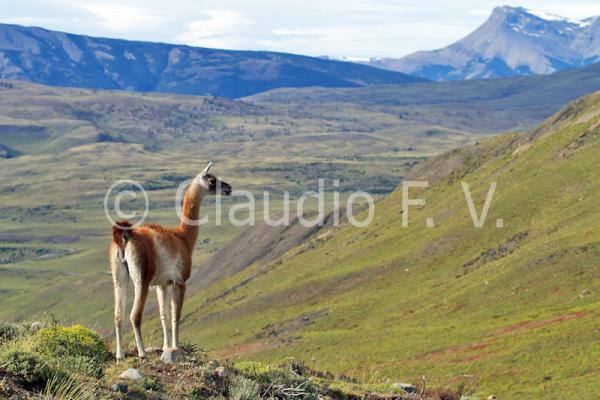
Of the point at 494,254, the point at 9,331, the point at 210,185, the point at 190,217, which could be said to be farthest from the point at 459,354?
the point at 9,331

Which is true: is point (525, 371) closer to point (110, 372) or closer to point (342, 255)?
point (110, 372)

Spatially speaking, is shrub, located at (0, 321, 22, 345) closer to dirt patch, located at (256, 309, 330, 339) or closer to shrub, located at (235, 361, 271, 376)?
shrub, located at (235, 361, 271, 376)

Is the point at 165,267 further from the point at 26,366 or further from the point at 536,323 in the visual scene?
the point at 536,323

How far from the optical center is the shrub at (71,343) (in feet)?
51.5

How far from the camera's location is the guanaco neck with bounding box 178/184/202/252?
57.6 ft

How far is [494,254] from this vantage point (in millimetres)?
73812

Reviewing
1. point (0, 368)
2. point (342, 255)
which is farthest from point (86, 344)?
point (342, 255)

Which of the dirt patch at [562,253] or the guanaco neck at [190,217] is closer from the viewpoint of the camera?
the guanaco neck at [190,217]

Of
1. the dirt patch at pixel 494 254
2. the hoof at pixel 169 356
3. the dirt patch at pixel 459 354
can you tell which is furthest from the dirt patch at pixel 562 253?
the hoof at pixel 169 356

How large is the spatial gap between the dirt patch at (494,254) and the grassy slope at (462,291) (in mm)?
140

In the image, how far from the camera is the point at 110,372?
49.4 feet

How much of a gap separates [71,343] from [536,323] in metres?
38.5

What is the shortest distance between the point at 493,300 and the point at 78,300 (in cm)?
8906

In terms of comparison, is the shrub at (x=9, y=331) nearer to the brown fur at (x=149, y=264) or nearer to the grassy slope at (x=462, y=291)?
the brown fur at (x=149, y=264)
